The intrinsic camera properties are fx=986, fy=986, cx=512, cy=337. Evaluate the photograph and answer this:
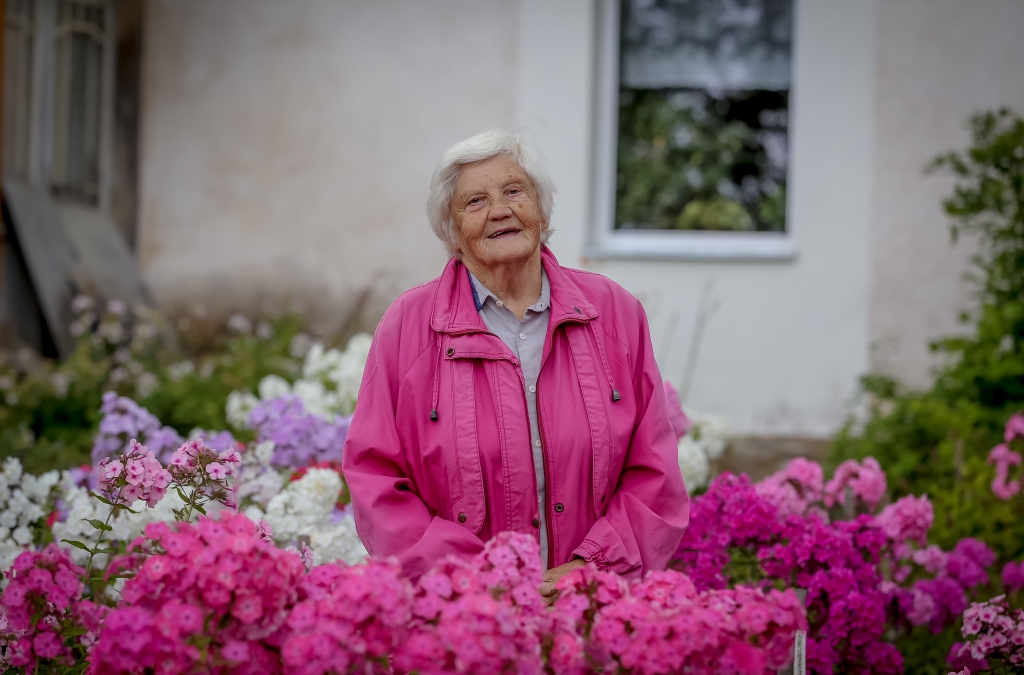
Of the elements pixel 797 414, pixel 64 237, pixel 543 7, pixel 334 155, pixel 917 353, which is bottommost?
pixel 797 414

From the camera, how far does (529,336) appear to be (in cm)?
251

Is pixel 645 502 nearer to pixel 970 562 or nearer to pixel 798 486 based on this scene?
pixel 798 486

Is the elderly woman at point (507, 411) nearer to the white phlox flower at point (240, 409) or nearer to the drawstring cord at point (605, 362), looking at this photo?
the drawstring cord at point (605, 362)

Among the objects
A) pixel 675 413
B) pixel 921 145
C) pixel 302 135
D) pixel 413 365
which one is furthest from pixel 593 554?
pixel 302 135

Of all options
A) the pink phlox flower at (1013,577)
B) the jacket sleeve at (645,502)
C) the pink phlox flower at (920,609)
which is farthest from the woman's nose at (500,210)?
the pink phlox flower at (1013,577)

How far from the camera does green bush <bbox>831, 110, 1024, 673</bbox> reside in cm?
406

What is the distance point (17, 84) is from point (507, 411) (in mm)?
5446

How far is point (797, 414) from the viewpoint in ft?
20.4

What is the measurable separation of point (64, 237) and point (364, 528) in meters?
4.88

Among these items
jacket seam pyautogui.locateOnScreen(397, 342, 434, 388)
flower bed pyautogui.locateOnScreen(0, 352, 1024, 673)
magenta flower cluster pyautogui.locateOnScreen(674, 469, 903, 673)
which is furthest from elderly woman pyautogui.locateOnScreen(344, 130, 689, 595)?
magenta flower cluster pyautogui.locateOnScreen(674, 469, 903, 673)

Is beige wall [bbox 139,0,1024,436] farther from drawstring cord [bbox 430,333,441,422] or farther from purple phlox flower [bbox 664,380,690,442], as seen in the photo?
drawstring cord [bbox 430,333,441,422]

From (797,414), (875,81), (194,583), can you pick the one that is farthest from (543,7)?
(194,583)

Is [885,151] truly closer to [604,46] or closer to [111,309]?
[604,46]

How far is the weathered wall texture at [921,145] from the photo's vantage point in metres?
6.00
